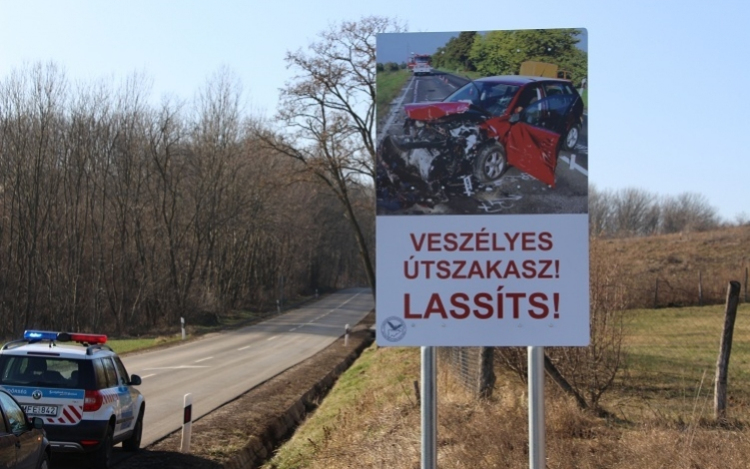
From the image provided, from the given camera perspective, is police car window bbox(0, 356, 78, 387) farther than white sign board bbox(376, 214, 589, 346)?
Yes

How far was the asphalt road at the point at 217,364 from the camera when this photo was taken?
58.5 feet

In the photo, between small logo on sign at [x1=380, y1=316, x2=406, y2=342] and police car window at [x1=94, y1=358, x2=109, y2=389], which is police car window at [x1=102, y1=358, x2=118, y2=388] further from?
small logo on sign at [x1=380, y1=316, x2=406, y2=342]

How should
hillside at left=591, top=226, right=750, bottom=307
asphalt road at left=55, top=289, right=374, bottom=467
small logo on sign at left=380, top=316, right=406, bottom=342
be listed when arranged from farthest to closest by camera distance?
asphalt road at left=55, top=289, right=374, bottom=467
hillside at left=591, top=226, right=750, bottom=307
small logo on sign at left=380, top=316, right=406, bottom=342

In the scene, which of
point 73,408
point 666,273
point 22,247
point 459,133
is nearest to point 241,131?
point 22,247

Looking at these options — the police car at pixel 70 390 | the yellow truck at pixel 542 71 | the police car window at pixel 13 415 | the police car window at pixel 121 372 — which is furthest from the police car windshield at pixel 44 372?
the yellow truck at pixel 542 71

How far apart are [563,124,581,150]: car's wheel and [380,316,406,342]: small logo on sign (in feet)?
4.96

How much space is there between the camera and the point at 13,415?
865 centimetres

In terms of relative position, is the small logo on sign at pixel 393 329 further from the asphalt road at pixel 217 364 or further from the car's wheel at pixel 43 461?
the asphalt road at pixel 217 364

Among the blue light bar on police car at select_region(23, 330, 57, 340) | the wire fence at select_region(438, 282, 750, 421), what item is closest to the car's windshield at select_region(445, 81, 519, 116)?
the wire fence at select_region(438, 282, 750, 421)

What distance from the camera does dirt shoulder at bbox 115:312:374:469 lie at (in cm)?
1225

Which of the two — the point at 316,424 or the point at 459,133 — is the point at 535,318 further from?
the point at 316,424

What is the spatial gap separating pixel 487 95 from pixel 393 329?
1.60 meters

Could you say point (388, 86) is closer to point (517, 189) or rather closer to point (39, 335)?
point (517, 189)

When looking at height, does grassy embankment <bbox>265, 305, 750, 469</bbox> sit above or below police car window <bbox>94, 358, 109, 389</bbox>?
below
